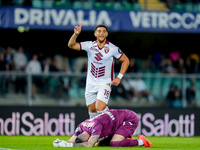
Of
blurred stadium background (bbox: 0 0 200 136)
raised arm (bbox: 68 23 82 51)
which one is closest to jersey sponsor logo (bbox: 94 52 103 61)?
raised arm (bbox: 68 23 82 51)

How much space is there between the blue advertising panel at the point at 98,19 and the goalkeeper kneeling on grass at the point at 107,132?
27.5ft

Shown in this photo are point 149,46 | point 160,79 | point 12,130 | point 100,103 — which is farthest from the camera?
point 149,46

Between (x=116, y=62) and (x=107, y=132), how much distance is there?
7.53 metres

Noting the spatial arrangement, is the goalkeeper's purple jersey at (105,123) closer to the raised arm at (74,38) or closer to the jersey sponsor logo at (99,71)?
the jersey sponsor logo at (99,71)

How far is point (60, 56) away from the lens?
18547 mm

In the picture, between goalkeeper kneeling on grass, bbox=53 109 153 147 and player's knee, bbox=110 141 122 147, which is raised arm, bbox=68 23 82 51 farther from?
player's knee, bbox=110 141 122 147

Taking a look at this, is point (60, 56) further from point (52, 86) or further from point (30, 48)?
point (52, 86)

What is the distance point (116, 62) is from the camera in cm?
1641

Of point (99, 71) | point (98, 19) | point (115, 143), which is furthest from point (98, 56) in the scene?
point (98, 19)

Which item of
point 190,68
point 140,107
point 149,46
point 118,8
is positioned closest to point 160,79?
point 140,107

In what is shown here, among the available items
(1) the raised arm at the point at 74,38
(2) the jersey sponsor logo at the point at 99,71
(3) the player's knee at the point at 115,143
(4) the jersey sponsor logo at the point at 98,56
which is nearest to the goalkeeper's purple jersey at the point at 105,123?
(3) the player's knee at the point at 115,143

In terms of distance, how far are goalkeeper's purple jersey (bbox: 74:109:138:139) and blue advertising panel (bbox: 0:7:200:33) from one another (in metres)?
8.38

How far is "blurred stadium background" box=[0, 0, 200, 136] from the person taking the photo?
14.2m

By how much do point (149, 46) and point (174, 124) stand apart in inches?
251
